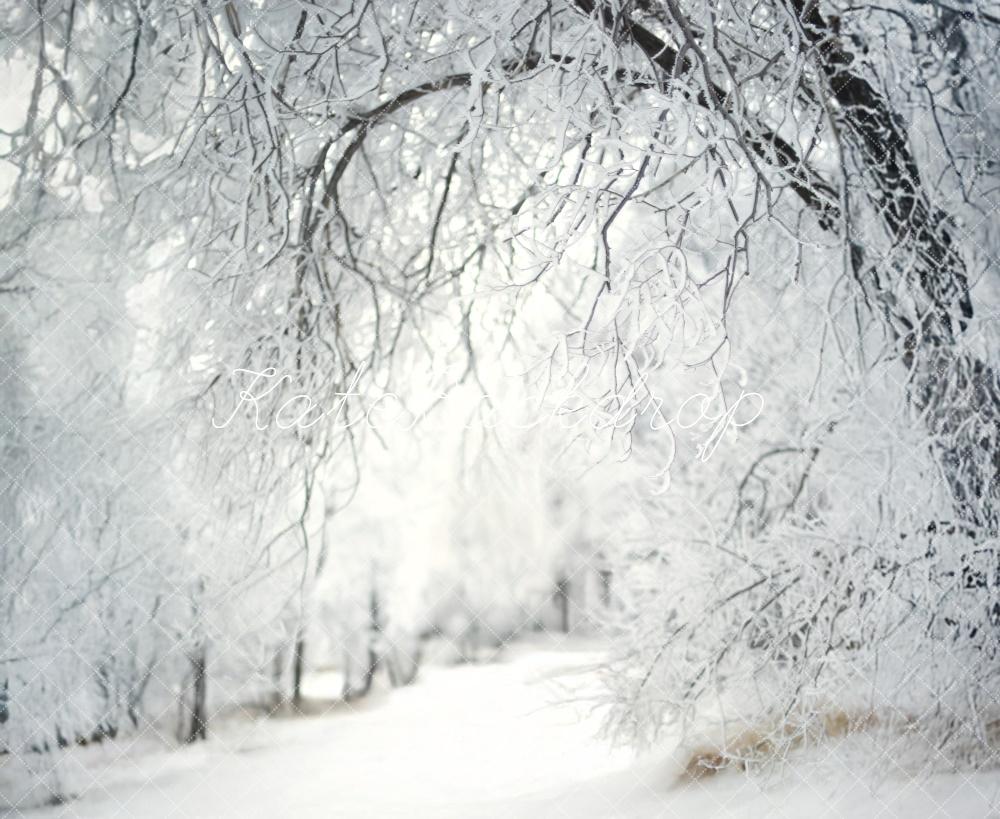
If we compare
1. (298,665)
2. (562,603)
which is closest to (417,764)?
(298,665)

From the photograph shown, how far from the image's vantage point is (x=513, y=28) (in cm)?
162

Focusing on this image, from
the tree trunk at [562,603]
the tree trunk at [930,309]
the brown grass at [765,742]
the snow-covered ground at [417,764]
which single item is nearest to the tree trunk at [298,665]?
the snow-covered ground at [417,764]

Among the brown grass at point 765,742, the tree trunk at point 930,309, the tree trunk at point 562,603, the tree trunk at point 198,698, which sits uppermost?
the tree trunk at point 930,309

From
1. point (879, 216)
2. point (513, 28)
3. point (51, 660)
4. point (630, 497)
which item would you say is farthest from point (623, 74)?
point (51, 660)

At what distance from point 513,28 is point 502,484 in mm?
743

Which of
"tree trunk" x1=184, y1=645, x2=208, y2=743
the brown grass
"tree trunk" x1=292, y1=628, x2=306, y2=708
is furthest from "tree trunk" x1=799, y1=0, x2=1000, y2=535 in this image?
"tree trunk" x1=184, y1=645, x2=208, y2=743

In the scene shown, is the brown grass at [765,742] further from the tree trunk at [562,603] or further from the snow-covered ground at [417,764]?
the tree trunk at [562,603]

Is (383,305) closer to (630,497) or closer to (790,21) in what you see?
(630,497)

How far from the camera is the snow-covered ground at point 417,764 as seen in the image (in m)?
1.65

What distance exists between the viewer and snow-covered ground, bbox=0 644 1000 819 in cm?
165

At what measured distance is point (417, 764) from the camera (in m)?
1.65

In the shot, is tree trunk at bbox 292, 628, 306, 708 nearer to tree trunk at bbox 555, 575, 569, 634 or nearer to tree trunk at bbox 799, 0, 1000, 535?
tree trunk at bbox 555, 575, 569, 634

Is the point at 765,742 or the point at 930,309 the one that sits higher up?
the point at 930,309

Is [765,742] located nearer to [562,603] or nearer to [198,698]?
[562,603]
